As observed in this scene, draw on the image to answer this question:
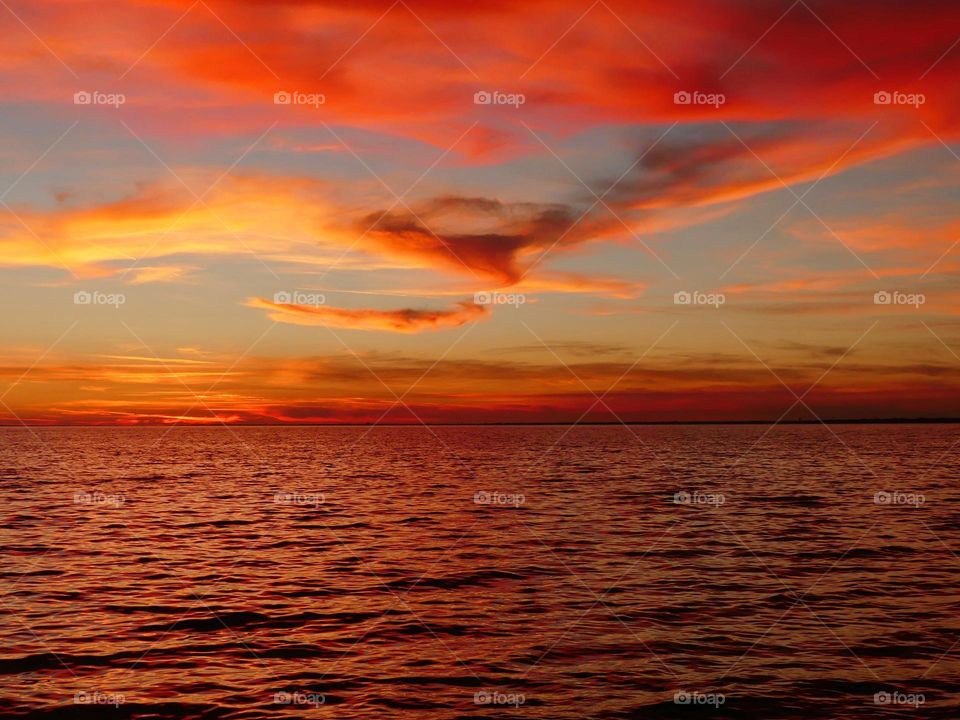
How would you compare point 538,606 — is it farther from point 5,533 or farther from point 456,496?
point 456,496

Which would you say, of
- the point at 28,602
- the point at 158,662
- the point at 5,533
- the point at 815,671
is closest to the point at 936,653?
the point at 815,671

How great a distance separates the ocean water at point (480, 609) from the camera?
17.9 meters

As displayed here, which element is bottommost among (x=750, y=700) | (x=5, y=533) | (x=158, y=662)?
(x=750, y=700)

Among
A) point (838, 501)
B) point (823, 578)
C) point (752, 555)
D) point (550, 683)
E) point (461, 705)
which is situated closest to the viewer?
point (461, 705)

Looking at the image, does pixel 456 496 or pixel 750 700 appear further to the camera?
pixel 456 496

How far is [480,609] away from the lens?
24812mm

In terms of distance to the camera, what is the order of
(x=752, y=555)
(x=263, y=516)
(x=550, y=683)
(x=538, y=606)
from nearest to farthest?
(x=550, y=683), (x=538, y=606), (x=752, y=555), (x=263, y=516)

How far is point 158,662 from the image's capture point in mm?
19766

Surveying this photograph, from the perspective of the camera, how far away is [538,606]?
25.0m

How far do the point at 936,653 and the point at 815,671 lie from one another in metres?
3.52

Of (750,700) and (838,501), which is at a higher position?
(838,501)

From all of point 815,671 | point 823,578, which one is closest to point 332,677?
point 815,671

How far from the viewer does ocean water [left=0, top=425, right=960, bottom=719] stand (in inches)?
703

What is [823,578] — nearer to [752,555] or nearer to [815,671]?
[752,555]
